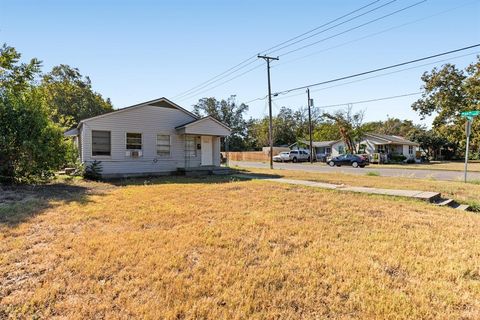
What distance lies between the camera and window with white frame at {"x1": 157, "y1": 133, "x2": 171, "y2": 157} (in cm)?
1622

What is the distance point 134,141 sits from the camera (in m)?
15.4

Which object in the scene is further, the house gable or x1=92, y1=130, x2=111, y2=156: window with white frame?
the house gable

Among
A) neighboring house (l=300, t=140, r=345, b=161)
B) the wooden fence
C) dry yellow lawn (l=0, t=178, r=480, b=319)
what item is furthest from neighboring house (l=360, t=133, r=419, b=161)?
dry yellow lawn (l=0, t=178, r=480, b=319)

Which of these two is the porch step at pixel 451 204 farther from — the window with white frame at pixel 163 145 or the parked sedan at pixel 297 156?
the parked sedan at pixel 297 156

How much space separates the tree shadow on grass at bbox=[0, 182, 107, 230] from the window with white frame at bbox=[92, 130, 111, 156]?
344 cm

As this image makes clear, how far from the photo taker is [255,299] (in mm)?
2992

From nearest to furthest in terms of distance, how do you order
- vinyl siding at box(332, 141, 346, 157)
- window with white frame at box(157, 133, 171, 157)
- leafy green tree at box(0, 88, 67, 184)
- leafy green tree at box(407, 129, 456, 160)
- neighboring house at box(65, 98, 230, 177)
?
leafy green tree at box(0, 88, 67, 184) < neighboring house at box(65, 98, 230, 177) < window with white frame at box(157, 133, 171, 157) < vinyl siding at box(332, 141, 346, 157) < leafy green tree at box(407, 129, 456, 160)

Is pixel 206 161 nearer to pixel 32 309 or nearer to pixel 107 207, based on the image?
pixel 107 207

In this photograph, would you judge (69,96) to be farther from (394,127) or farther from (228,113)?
(394,127)

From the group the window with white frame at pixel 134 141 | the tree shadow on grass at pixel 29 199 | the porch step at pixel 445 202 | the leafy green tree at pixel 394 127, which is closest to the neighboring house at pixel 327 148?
the leafy green tree at pixel 394 127

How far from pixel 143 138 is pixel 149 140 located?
0.34 meters

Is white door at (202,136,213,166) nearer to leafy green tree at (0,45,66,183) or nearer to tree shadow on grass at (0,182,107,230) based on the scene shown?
leafy green tree at (0,45,66,183)

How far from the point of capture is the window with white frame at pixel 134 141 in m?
15.2

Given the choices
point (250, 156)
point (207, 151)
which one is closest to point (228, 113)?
point (250, 156)
